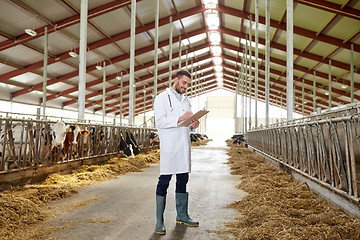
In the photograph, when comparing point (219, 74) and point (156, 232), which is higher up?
point (219, 74)

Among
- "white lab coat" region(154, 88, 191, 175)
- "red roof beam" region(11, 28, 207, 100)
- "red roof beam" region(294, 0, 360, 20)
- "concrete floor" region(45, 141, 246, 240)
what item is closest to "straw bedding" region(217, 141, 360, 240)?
"concrete floor" region(45, 141, 246, 240)

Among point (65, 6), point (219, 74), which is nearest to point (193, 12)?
point (65, 6)

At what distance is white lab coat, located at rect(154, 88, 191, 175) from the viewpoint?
3.16 meters

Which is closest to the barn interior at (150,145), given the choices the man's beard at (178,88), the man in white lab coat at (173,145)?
the man in white lab coat at (173,145)

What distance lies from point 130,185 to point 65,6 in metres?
11.1

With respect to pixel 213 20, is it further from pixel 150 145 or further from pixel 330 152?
pixel 330 152

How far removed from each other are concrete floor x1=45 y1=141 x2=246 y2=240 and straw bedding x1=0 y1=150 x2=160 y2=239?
Result: 0.18 metres

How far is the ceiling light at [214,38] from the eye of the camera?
2539cm

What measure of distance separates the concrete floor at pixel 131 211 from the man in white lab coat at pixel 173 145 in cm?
25

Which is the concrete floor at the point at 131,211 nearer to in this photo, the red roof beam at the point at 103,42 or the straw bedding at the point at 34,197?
the straw bedding at the point at 34,197

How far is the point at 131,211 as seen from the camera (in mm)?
3859

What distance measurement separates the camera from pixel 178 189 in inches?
132

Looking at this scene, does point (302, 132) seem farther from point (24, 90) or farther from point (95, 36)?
point (24, 90)

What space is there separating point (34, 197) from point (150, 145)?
11.4 metres
